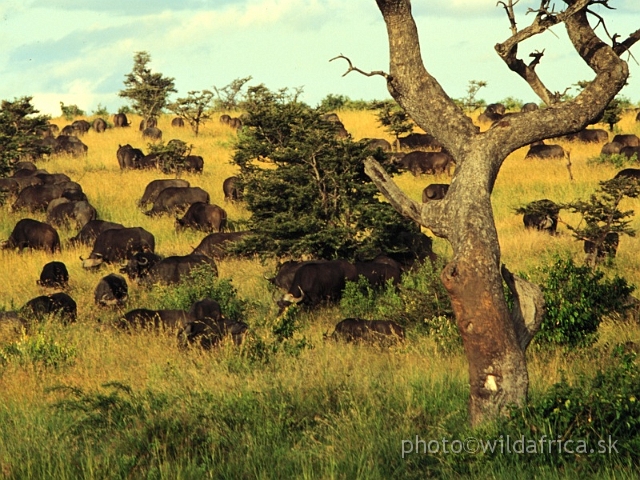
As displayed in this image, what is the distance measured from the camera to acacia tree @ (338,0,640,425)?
7.78 meters

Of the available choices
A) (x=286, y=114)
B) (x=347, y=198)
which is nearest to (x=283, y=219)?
(x=347, y=198)

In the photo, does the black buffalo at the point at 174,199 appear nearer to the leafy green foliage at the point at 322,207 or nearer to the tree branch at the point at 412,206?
the leafy green foliage at the point at 322,207

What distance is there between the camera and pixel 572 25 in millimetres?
9430

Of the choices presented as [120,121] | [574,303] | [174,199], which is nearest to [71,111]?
[120,121]

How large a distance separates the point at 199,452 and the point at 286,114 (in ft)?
57.9

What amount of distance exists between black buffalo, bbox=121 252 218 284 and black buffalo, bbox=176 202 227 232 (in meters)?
6.01

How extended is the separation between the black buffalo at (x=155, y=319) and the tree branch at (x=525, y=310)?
6.18m

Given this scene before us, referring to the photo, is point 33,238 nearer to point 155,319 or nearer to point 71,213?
point 71,213

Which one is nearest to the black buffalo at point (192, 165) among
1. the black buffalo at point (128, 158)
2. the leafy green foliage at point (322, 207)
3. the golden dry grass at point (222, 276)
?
the golden dry grass at point (222, 276)

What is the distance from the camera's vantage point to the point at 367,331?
12297 mm

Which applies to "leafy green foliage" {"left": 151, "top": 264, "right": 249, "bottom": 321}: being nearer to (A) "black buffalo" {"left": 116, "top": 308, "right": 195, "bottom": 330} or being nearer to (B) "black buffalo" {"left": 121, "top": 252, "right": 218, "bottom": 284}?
(B) "black buffalo" {"left": 121, "top": 252, "right": 218, "bottom": 284}

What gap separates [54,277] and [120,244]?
10.5 ft

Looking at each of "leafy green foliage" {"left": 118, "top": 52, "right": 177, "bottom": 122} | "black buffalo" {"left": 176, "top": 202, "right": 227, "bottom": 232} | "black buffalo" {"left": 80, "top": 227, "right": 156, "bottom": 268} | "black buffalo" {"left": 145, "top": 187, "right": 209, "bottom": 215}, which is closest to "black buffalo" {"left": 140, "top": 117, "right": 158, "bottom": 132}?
"leafy green foliage" {"left": 118, "top": 52, "right": 177, "bottom": 122}

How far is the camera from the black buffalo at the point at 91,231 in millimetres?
23062
